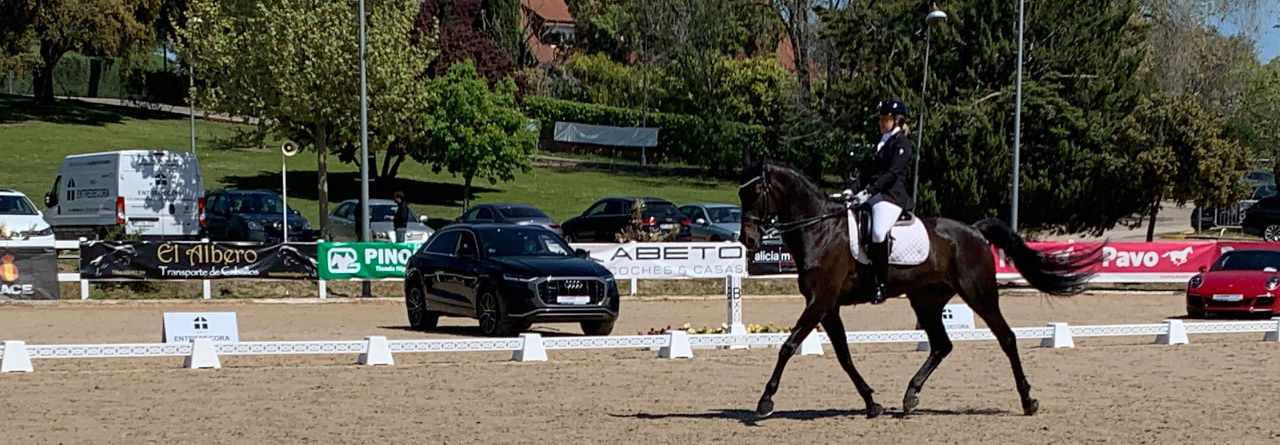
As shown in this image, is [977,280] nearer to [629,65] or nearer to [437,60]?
[437,60]

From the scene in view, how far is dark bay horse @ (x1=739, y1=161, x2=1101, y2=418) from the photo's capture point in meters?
12.2

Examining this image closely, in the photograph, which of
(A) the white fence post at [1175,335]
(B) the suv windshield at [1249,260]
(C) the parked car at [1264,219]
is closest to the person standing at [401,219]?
(B) the suv windshield at [1249,260]

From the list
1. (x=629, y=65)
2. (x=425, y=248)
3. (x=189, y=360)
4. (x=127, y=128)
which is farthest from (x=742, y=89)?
(x=189, y=360)

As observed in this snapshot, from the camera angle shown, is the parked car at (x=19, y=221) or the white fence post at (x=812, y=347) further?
the parked car at (x=19, y=221)

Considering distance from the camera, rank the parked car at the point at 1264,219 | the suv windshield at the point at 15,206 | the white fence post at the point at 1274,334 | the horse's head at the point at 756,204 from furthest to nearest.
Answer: the parked car at the point at 1264,219, the suv windshield at the point at 15,206, the white fence post at the point at 1274,334, the horse's head at the point at 756,204

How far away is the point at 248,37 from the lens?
40281mm

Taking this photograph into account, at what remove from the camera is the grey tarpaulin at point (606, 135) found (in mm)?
76625

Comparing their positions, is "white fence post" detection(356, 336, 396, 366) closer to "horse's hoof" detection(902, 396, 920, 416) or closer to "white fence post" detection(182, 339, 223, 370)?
"white fence post" detection(182, 339, 223, 370)

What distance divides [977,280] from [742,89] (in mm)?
61943

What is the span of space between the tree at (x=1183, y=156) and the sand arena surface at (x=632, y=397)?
919 inches

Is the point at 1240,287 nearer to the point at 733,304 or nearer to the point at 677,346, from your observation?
the point at 733,304

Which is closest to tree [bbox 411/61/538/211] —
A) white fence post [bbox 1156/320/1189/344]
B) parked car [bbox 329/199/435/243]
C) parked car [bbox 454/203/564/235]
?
parked car [bbox 454/203/564/235]

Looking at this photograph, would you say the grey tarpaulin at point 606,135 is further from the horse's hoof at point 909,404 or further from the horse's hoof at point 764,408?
the horse's hoof at point 764,408

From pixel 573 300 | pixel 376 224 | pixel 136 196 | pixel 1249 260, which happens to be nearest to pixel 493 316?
→ pixel 573 300
